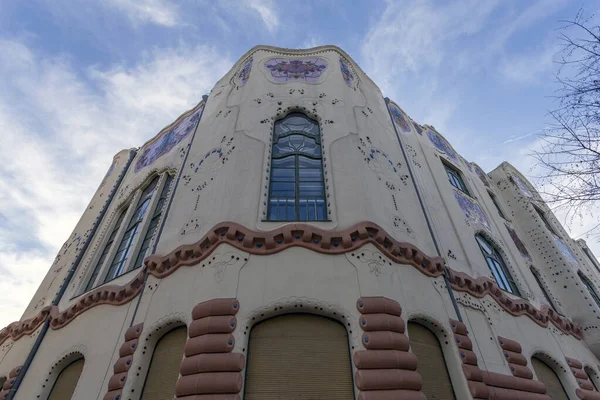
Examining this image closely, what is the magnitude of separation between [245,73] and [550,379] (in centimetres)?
1220

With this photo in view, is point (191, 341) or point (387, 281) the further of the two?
point (387, 281)

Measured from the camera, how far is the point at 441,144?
1584cm

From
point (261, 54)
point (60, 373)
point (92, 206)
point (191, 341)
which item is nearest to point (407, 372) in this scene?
point (191, 341)

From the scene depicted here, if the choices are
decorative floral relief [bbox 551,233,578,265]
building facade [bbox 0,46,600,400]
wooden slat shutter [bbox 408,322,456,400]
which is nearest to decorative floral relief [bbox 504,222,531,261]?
building facade [bbox 0,46,600,400]

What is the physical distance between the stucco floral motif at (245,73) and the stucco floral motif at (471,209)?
8.02m

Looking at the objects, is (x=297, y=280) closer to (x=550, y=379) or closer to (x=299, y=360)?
(x=299, y=360)

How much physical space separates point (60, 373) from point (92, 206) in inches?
325

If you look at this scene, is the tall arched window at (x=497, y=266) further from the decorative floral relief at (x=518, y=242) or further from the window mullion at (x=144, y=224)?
the window mullion at (x=144, y=224)

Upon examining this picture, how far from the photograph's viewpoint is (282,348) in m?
5.61

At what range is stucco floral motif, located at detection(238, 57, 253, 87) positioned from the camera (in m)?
11.8

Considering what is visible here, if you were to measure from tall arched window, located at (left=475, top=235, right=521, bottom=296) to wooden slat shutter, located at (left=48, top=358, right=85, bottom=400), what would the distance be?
410 inches

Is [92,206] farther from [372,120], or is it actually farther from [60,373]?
[372,120]

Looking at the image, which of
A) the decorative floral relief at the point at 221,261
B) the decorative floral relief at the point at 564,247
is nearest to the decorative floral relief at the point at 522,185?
the decorative floral relief at the point at 564,247

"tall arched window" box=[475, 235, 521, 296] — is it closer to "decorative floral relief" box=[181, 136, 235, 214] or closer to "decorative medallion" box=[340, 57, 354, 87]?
"decorative medallion" box=[340, 57, 354, 87]
